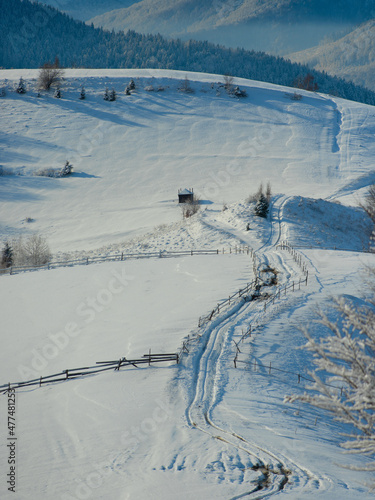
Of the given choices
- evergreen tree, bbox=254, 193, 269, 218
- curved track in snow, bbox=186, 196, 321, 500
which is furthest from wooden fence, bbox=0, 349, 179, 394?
evergreen tree, bbox=254, 193, 269, 218

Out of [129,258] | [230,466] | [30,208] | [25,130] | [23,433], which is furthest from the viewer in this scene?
[25,130]

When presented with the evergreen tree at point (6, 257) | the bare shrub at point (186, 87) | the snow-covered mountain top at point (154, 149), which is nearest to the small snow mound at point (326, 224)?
the snow-covered mountain top at point (154, 149)

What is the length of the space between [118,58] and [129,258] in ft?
575

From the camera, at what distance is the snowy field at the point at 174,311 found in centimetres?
1248

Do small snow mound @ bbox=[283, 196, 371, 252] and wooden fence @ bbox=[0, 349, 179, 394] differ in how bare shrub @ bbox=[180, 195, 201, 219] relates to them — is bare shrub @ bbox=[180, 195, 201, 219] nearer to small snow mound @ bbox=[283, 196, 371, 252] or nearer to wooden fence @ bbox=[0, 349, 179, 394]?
small snow mound @ bbox=[283, 196, 371, 252]

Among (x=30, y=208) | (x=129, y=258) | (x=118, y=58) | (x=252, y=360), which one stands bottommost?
(x=252, y=360)

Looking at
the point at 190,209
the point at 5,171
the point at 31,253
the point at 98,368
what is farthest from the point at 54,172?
the point at 98,368

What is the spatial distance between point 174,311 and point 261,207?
997 inches

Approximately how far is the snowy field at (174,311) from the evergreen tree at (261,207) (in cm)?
104

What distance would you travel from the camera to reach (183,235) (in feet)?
149

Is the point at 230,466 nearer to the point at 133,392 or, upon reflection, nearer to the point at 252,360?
the point at 133,392

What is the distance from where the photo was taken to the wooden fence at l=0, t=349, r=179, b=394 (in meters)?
18.6

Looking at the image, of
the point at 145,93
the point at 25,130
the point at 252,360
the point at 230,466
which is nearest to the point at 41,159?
the point at 25,130

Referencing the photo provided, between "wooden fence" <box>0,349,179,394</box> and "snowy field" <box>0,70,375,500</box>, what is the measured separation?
372mm
